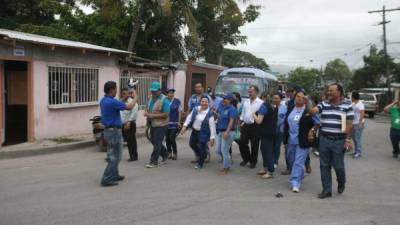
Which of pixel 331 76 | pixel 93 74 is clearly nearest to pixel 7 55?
pixel 93 74

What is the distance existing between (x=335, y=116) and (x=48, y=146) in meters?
7.11

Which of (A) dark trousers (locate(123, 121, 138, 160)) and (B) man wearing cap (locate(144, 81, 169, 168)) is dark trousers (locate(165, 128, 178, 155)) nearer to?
(A) dark trousers (locate(123, 121, 138, 160))

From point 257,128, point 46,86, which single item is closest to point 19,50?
point 46,86

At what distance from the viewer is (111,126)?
299 inches

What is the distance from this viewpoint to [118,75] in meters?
15.9

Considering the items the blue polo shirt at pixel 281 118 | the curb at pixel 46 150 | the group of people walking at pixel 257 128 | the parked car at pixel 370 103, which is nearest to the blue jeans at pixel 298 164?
the group of people walking at pixel 257 128

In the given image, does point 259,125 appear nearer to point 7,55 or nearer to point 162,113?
point 162,113

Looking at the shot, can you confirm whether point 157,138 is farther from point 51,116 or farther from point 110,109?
point 51,116

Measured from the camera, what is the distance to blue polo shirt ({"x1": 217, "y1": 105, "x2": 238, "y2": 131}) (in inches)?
352

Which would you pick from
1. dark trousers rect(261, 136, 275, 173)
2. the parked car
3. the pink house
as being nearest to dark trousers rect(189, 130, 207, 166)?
dark trousers rect(261, 136, 275, 173)

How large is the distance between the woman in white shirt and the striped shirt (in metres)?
2.65

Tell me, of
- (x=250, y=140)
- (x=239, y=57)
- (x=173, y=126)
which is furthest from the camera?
(x=239, y=57)

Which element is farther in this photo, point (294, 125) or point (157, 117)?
point (157, 117)

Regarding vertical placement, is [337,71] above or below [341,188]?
above
